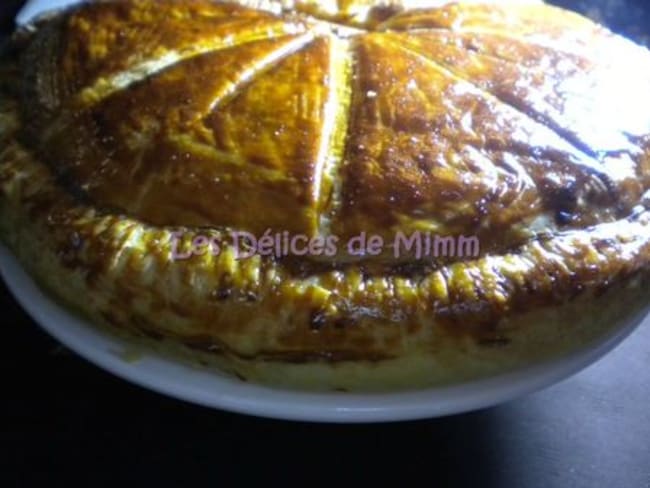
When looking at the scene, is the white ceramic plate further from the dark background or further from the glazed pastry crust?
the dark background

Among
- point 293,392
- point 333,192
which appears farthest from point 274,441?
point 333,192

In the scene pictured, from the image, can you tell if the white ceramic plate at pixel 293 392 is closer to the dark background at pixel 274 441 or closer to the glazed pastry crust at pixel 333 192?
the glazed pastry crust at pixel 333 192

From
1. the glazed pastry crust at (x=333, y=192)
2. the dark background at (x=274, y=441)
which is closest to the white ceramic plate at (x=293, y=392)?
the glazed pastry crust at (x=333, y=192)

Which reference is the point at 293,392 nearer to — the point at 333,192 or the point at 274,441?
the point at 274,441

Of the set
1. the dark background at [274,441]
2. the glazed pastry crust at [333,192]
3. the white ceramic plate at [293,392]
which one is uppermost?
the glazed pastry crust at [333,192]

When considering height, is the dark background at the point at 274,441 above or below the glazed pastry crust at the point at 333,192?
below

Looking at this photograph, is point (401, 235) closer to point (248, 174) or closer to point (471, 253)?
point (471, 253)

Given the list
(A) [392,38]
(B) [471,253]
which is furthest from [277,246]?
(A) [392,38]

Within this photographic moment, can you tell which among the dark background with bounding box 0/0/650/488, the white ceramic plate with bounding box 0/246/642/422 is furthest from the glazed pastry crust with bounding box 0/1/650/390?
the dark background with bounding box 0/0/650/488
